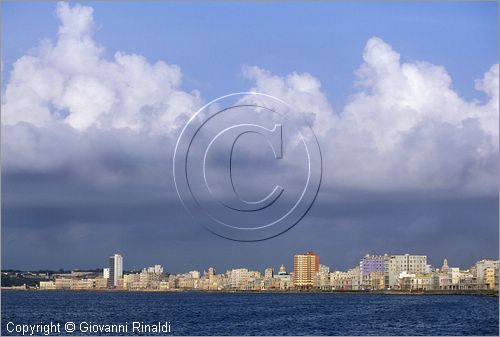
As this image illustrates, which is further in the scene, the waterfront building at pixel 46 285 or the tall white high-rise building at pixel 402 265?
the tall white high-rise building at pixel 402 265

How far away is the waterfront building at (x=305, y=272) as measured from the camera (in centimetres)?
5953

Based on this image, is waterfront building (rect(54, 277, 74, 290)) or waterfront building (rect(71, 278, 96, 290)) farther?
waterfront building (rect(54, 277, 74, 290))

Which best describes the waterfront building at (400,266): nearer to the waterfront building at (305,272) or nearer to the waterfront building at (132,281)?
the waterfront building at (305,272)

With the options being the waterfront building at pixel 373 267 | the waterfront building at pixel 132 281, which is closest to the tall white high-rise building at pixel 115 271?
the waterfront building at pixel 132 281

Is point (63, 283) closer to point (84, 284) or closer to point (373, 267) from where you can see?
point (84, 284)

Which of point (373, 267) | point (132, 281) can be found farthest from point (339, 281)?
point (132, 281)

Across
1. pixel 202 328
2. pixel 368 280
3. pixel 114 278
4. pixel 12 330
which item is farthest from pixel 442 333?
pixel 368 280

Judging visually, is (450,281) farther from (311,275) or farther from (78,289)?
(78,289)

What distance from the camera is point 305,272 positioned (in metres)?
61.1

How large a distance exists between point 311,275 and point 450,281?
12271mm

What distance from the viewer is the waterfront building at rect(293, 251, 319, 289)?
59.5 meters

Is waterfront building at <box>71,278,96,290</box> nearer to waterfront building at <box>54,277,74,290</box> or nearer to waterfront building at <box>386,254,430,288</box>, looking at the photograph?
waterfront building at <box>54,277,74,290</box>

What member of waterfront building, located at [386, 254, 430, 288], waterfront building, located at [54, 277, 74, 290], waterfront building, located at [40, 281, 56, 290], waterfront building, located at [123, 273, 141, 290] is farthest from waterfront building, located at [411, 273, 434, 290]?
waterfront building, located at [40, 281, 56, 290]

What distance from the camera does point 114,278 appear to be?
57.4m
